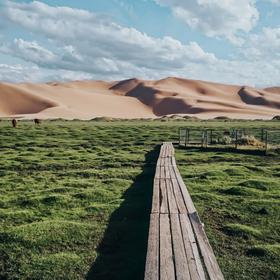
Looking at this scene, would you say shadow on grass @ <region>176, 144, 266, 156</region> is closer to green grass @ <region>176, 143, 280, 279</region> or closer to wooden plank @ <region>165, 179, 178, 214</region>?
green grass @ <region>176, 143, 280, 279</region>

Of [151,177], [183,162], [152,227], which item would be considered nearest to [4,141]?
[183,162]

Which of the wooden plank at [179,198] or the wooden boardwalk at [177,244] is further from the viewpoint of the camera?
the wooden plank at [179,198]

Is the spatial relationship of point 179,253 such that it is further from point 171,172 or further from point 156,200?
point 171,172

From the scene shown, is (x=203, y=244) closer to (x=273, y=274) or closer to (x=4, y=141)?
(x=273, y=274)

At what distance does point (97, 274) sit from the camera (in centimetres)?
852

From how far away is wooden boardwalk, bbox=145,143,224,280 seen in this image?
290 inches

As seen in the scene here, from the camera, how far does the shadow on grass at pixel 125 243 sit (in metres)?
8.56

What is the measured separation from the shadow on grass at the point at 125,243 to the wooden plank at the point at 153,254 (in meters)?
0.49

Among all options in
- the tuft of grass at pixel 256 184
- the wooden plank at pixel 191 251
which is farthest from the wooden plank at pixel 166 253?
the tuft of grass at pixel 256 184

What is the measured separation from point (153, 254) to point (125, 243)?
82.8 inches

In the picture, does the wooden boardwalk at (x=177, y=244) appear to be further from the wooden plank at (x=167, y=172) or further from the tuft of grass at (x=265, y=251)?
the wooden plank at (x=167, y=172)

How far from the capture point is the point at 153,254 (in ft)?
26.6

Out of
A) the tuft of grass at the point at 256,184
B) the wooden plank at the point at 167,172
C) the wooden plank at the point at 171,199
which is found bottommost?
the tuft of grass at the point at 256,184

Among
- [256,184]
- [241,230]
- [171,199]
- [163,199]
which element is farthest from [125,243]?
[256,184]
